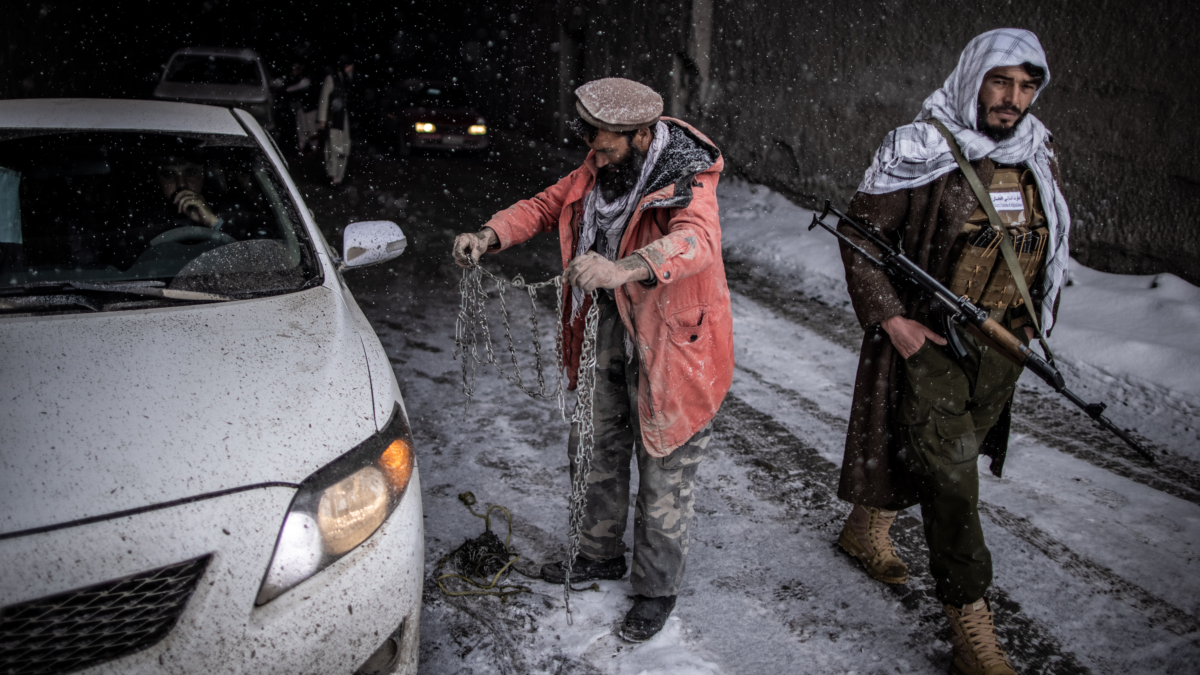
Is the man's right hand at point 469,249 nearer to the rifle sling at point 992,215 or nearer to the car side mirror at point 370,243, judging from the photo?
the car side mirror at point 370,243

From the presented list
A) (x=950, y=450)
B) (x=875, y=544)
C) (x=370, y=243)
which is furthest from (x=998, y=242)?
(x=370, y=243)

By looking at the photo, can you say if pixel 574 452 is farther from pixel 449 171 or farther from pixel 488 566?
pixel 449 171

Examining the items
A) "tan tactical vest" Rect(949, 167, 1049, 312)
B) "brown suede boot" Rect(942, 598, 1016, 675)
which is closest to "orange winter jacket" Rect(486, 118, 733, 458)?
"tan tactical vest" Rect(949, 167, 1049, 312)

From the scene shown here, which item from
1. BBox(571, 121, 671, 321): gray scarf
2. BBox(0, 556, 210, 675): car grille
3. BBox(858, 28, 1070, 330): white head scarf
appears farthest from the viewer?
BBox(858, 28, 1070, 330): white head scarf

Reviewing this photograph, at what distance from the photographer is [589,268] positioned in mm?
1838

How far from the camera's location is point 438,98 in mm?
15094

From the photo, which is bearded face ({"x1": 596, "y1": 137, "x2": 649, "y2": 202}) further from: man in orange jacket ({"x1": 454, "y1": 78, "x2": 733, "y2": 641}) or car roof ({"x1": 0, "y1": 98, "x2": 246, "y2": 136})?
car roof ({"x1": 0, "y1": 98, "x2": 246, "y2": 136})

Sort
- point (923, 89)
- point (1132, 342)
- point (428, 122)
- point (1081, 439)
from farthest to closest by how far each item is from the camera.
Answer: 1. point (428, 122)
2. point (923, 89)
3. point (1132, 342)
4. point (1081, 439)

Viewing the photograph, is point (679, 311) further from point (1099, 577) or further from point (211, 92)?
point (211, 92)

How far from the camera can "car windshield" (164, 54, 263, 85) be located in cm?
1063

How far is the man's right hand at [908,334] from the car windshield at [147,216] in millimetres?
1917

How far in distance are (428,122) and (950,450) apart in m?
13.3

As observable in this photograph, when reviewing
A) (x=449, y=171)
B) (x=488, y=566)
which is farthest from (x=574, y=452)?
(x=449, y=171)

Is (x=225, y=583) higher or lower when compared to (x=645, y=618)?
higher
